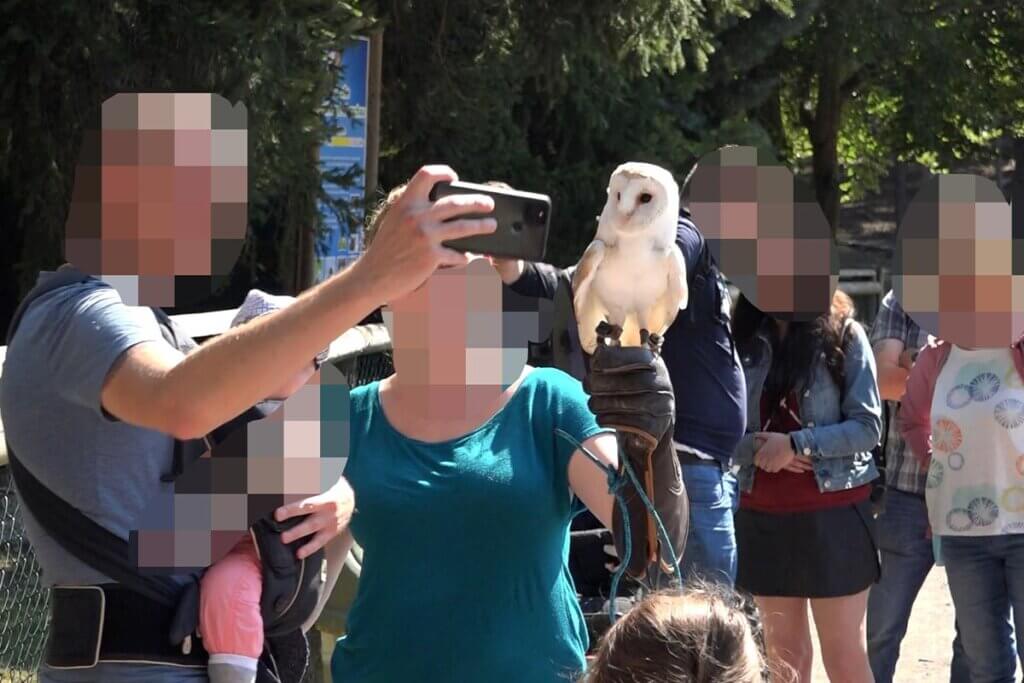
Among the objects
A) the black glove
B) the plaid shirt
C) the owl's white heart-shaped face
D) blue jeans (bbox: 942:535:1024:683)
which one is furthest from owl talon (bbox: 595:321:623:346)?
the plaid shirt

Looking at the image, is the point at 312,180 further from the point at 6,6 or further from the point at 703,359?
the point at 703,359

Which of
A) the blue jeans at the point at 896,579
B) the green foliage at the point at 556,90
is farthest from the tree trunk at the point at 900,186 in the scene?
the blue jeans at the point at 896,579

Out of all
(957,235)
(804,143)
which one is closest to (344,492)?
(957,235)

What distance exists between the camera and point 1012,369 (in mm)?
4297

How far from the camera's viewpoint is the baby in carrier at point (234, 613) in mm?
2180

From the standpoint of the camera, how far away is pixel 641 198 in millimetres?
2053

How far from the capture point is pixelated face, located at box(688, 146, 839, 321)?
3729 millimetres

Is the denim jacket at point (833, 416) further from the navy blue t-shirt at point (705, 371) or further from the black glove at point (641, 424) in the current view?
the black glove at point (641, 424)

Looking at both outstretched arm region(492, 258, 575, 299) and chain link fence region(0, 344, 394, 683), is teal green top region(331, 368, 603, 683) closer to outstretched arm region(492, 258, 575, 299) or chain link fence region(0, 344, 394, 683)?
outstretched arm region(492, 258, 575, 299)

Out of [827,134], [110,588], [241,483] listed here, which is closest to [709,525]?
[241,483]

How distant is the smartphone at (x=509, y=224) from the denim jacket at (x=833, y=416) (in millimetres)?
2700

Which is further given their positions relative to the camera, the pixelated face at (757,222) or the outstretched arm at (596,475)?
the pixelated face at (757,222)

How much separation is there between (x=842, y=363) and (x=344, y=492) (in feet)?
8.12

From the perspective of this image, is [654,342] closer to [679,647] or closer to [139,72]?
[679,647]
